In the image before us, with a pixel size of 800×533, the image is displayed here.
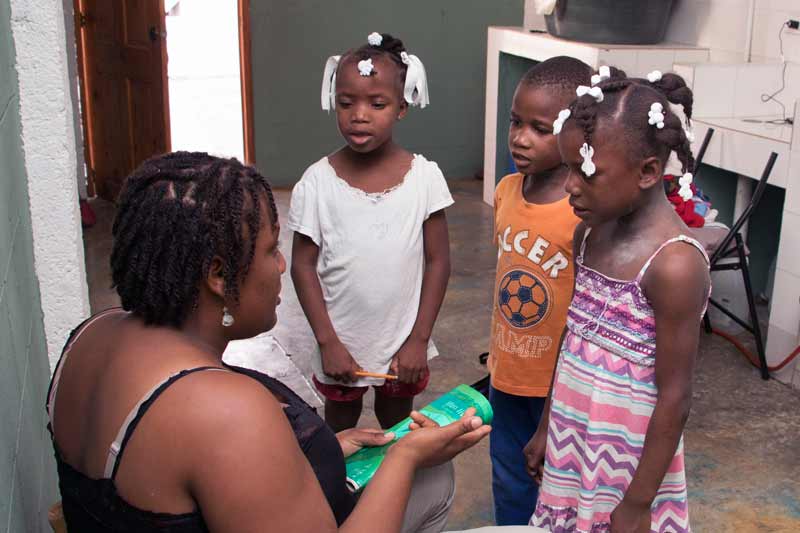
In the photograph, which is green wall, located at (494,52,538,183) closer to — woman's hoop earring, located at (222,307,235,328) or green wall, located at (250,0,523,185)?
Result: green wall, located at (250,0,523,185)

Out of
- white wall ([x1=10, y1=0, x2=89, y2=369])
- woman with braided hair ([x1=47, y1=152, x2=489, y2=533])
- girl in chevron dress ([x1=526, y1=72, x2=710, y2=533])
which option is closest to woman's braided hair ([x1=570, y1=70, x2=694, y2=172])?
girl in chevron dress ([x1=526, y1=72, x2=710, y2=533])

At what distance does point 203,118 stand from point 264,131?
9.95 ft

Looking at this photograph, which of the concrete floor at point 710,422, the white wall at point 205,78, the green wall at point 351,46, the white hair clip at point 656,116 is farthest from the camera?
the white wall at point 205,78

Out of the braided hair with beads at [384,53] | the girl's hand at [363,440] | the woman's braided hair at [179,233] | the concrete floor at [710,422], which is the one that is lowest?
the concrete floor at [710,422]

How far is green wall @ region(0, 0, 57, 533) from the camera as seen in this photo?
1656 millimetres

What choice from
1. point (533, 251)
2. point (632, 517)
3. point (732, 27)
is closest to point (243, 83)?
point (732, 27)

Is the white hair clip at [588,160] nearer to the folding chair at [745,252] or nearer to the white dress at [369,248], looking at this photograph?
the white dress at [369,248]

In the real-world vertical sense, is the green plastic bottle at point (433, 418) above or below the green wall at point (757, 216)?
above

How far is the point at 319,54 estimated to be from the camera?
739 centimetres

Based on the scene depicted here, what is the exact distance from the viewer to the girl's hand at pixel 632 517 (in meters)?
1.84

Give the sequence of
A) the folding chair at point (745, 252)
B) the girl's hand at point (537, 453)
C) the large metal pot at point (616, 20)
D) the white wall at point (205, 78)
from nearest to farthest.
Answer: the girl's hand at point (537, 453) → the folding chair at point (745, 252) → the large metal pot at point (616, 20) → the white wall at point (205, 78)

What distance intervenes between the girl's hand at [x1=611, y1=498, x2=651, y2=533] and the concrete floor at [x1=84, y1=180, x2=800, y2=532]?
44.1 inches

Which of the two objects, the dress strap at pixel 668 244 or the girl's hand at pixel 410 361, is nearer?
the dress strap at pixel 668 244

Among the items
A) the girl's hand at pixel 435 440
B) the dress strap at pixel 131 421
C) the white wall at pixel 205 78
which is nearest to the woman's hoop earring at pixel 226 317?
the dress strap at pixel 131 421
